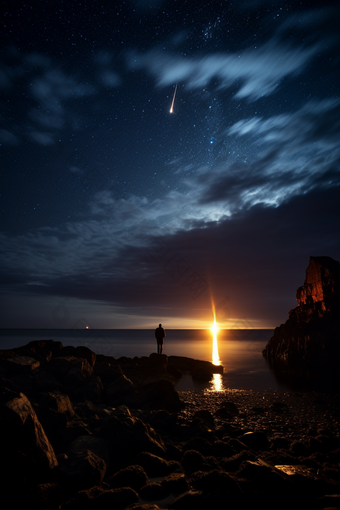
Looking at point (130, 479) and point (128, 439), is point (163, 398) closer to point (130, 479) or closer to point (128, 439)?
point (128, 439)

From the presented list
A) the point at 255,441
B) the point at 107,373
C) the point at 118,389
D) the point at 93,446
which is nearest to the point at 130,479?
the point at 93,446

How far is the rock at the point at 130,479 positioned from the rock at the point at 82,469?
1.04 feet

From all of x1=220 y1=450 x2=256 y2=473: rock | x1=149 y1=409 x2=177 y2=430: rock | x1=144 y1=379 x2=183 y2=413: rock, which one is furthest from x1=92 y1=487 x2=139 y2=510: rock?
x1=144 y1=379 x2=183 y2=413: rock

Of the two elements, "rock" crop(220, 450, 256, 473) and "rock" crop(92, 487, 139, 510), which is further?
"rock" crop(220, 450, 256, 473)

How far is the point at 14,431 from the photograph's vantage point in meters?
5.48

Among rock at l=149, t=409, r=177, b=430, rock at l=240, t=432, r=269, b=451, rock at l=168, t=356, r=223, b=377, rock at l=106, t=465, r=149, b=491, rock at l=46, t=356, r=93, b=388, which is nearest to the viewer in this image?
rock at l=106, t=465, r=149, b=491

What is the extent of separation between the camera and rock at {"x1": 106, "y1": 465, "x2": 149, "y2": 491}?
19.5 feet

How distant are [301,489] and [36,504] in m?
5.61

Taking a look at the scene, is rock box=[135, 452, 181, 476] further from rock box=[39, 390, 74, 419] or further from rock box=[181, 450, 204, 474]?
rock box=[39, 390, 74, 419]

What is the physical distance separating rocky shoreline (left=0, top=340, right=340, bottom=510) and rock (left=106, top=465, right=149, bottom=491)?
0.07ft

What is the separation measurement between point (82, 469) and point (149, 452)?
2.26 metres

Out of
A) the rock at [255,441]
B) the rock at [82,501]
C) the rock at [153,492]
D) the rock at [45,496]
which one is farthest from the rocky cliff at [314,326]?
the rock at [45,496]

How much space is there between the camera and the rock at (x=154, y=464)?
674 centimetres

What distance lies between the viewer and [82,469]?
581 centimetres
